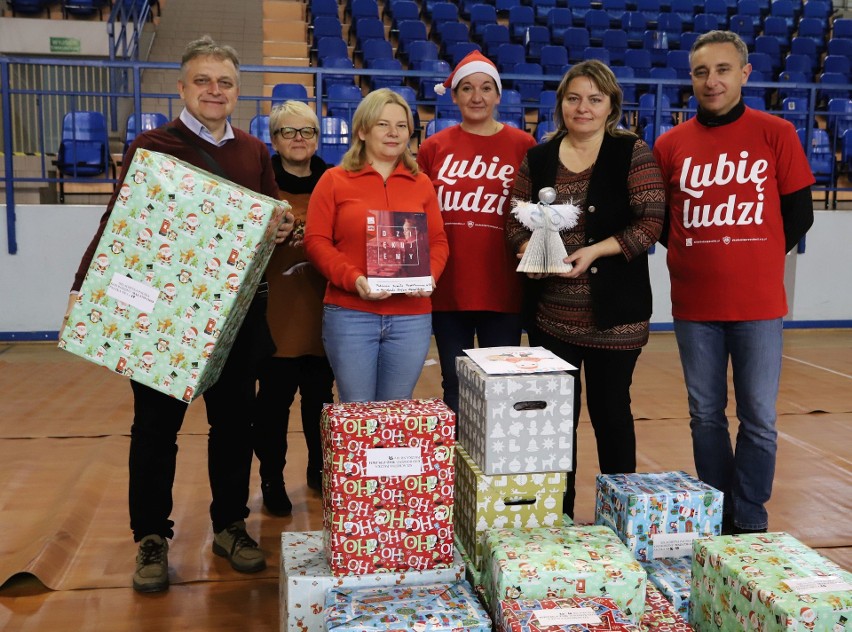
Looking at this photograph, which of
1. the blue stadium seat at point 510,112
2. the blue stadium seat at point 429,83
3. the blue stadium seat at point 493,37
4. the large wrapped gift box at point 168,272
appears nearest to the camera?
the large wrapped gift box at point 168,272

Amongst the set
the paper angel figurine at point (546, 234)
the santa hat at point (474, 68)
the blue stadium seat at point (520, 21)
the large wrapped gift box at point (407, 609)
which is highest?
the blue stadium seat at point (520, 21)

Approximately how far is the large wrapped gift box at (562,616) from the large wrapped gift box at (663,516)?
0.42 m

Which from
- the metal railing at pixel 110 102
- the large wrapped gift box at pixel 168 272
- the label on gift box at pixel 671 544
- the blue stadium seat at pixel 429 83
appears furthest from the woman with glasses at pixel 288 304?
the blue stadium seat at pixel 429 83

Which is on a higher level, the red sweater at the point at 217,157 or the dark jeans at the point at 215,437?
the red sweater at the point at 217,157

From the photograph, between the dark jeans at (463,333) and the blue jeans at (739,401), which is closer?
the blue jeans at (739,401)

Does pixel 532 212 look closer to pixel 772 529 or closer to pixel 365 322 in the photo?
pixel 365 322

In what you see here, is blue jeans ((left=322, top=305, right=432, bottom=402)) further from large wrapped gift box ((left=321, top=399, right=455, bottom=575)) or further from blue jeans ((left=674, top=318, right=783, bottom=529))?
blue jeans ((left=674, top=318, right=783, bottom=529))

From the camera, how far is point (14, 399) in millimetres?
4016

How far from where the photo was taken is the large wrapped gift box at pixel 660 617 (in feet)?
4.95

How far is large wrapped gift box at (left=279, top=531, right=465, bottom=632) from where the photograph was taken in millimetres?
1643

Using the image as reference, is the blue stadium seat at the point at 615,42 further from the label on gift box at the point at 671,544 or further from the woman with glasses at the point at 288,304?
the label on gift box at the point at 671,544

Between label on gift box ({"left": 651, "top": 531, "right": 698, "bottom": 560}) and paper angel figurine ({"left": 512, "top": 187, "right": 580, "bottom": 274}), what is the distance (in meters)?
0.71

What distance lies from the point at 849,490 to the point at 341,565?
6.81 ft

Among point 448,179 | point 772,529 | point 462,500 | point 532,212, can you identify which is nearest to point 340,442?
point 462,500
